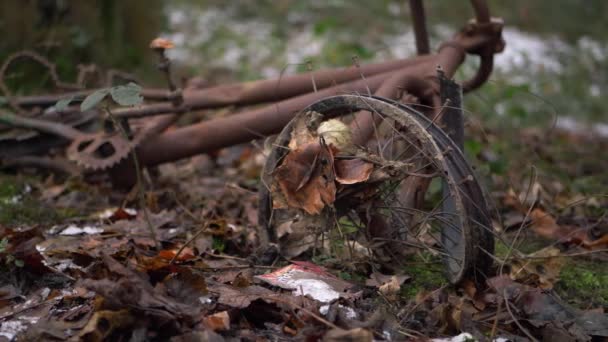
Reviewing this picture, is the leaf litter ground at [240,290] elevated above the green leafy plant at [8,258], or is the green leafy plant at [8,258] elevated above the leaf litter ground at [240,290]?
A: the green leafy plant at [8,258]

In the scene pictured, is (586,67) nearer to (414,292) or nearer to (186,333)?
(414,292)

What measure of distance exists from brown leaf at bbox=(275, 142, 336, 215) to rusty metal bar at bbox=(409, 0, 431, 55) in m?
1.25

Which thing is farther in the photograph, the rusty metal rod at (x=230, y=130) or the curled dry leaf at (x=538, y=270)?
the rusty metal rod at (x=230, y=130)

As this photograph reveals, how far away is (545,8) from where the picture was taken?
7773 mm

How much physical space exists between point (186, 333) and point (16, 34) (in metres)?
3.27

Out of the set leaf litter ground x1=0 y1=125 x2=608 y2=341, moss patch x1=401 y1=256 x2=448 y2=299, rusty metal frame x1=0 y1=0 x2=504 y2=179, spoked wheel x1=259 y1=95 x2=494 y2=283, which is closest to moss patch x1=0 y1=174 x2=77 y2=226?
leaf litter ground x1=0 y1=125 x2=608 y2=341

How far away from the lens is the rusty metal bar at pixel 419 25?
279cm

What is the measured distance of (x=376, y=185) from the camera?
1.83 m

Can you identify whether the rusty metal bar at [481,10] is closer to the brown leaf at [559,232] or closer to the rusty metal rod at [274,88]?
the rusty metal rod at [274,88]

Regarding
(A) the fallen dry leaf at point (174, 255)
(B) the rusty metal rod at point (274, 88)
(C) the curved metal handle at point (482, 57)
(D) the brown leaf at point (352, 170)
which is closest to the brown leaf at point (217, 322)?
(A) the fallen dry leaf at point (174, 255)

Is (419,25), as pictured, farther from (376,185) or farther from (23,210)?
(23,210)

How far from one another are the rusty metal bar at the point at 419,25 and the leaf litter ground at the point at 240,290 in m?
0.94

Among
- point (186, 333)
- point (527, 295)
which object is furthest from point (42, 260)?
point (527, 295)

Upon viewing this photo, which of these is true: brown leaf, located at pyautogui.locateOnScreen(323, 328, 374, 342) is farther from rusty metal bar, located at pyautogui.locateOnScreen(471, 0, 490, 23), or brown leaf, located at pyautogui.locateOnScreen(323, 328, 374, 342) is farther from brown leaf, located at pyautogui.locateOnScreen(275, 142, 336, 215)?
rusty metal bar, located at pyautogui.locateOnScreen(471, 0, 490, 23)
